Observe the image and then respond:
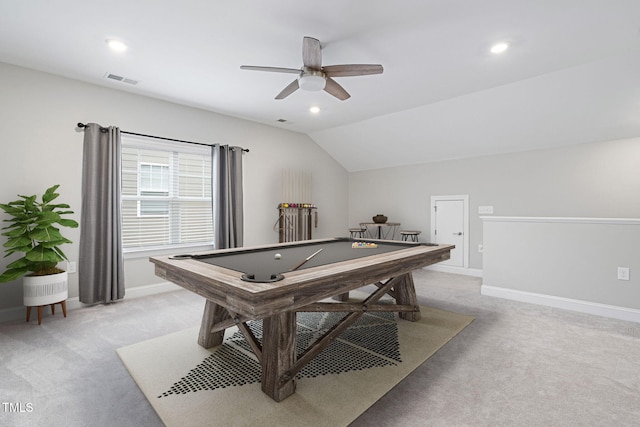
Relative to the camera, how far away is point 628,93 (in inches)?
125

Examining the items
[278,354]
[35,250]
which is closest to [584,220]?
[278,354]

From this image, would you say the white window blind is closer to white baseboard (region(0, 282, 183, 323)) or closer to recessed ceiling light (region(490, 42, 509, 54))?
white baseboard (region(0, 282, 183, 323))

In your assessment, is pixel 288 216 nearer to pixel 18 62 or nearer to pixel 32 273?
pixel 32 273

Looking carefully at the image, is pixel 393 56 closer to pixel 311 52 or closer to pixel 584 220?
pixel 311 52

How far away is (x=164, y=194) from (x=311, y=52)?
9.32ft

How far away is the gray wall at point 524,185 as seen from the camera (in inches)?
148

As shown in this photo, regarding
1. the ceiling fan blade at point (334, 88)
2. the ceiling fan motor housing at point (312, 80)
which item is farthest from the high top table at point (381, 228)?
the ceiling fan motor housing at point (312, 80)

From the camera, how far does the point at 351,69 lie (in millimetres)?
2277

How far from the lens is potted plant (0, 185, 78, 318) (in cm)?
267

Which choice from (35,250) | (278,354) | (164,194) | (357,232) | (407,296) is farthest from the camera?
(357,232)

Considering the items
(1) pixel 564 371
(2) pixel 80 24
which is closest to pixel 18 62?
(2) pixel 80 24

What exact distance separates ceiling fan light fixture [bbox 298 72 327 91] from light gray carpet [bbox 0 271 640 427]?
2194mm

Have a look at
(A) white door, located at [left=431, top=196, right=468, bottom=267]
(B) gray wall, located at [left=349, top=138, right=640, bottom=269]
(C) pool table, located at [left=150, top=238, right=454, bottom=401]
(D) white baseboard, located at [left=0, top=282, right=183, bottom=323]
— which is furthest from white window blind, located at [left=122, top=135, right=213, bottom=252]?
(A) white door, located at [left=431, top=196, right=468, bottom=267]

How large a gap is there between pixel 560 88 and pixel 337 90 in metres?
2.59
